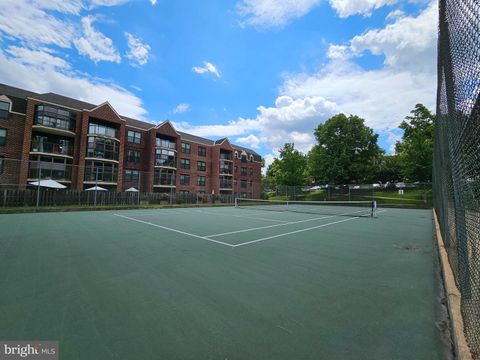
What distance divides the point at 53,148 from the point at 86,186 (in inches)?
206

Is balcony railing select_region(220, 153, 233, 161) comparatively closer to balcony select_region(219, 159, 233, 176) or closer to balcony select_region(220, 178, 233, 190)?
balcony select_region(219, 159, 233, 176)

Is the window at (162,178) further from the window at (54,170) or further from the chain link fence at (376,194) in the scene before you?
the chain link fence at (376,194)

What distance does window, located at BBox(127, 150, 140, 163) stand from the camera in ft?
106

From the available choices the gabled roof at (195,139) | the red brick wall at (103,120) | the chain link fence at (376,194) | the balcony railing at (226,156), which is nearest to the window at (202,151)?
the gabled roof at (195,139)

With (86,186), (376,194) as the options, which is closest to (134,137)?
(86,186)

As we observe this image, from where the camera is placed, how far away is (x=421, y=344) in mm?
2123

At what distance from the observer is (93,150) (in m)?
27.4

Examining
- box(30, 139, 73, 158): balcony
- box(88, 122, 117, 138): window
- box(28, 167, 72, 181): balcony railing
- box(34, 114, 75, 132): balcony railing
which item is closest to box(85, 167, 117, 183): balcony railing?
box(28, 167, 72, 181): balcony railing

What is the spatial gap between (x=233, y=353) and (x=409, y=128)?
4668 centimetres

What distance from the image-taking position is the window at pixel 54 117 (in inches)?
948

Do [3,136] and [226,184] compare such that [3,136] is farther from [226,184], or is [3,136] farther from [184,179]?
[226,184]

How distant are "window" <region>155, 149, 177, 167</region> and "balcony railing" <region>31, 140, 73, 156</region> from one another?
34.7ft

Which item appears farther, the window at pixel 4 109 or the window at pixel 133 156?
the window at pixel 133 156

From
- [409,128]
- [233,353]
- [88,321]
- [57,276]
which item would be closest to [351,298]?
[233,353]
